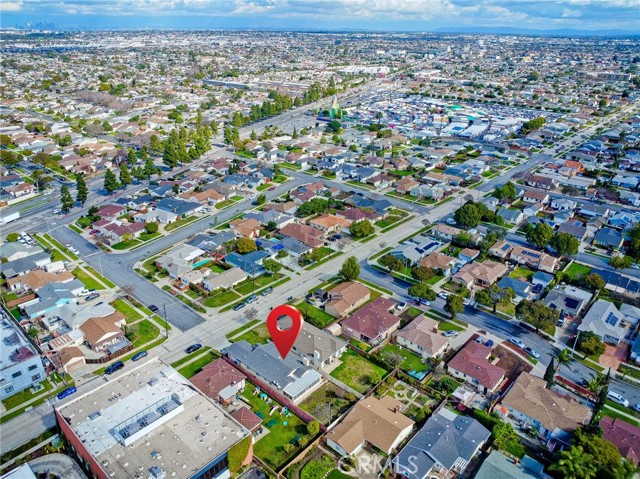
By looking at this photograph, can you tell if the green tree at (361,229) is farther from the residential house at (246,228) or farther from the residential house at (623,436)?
the residential house at (623,436)

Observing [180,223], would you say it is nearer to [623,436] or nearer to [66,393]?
[66,393]

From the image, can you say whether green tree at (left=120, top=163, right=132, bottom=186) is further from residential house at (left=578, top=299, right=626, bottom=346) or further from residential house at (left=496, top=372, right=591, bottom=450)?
residential house at (left=578, top=299, right=626, bottom=346)

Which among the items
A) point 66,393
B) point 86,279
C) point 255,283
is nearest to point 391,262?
point 255,283

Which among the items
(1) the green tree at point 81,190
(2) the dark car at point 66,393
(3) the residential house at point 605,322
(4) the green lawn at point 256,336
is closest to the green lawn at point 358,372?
(4) the green lawn at point 256,336

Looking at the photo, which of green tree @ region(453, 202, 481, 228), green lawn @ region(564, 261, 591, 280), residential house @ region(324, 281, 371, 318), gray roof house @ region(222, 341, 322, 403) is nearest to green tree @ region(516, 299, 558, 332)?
green lawn @ region(564, 261, 591, 280)

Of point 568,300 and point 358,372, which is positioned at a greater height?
point 568,300

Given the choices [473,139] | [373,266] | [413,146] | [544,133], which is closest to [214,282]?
[373,266]

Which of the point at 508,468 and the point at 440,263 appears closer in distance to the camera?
the point at 508,468
